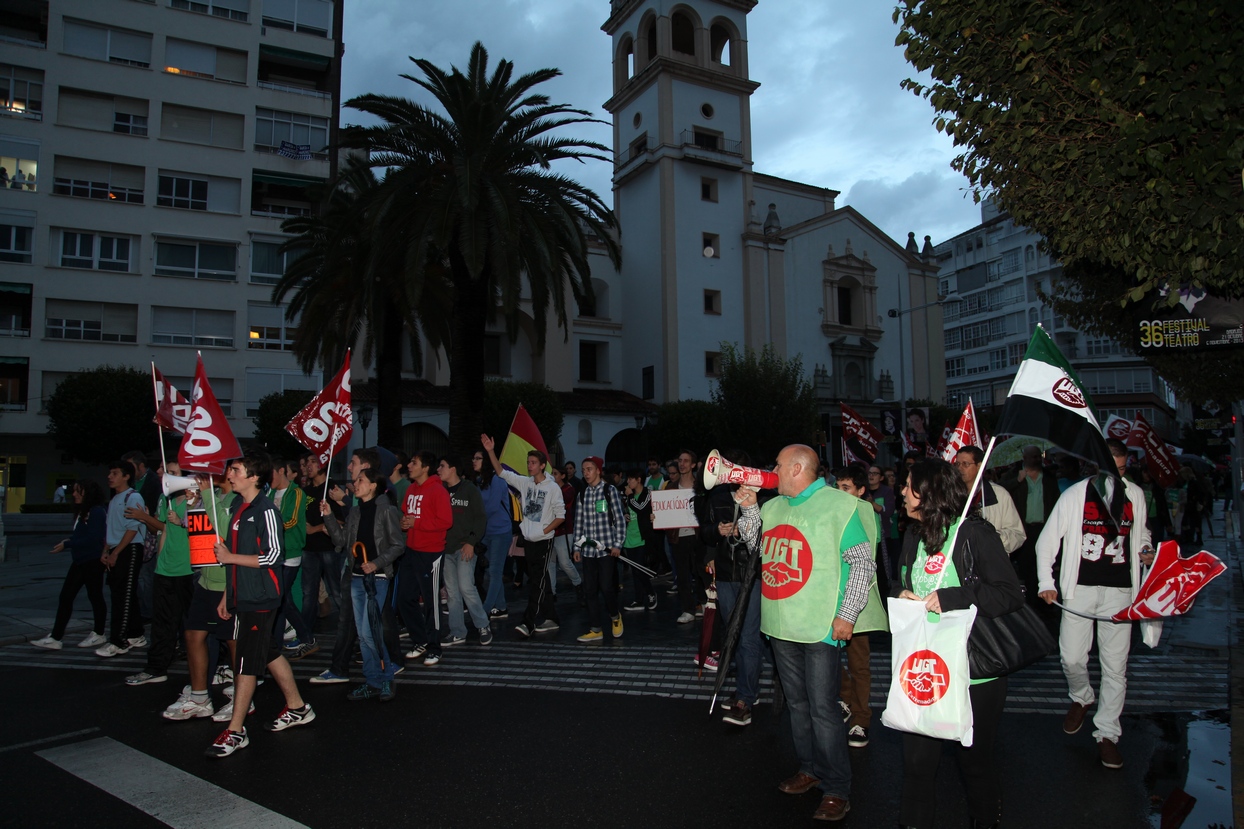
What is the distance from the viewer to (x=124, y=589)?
8.66m

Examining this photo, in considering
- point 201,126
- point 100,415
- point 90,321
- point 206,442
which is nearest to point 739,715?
point 206,442

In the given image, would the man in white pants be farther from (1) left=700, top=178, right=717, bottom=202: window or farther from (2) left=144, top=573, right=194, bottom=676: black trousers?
(1) left=700, top=178, right=717, bottom=202: window

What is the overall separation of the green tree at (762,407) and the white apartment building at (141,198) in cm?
1807

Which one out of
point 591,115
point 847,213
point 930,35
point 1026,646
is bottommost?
point 1026,646

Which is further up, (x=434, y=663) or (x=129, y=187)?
(x=129, y=187)

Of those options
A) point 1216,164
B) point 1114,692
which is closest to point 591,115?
point 1216,164

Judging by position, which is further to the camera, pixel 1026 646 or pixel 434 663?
pixel 434 663

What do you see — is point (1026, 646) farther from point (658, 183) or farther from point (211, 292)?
point (658, 183)

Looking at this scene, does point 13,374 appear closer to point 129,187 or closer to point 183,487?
point 129,187

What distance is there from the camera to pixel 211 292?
35.4 m

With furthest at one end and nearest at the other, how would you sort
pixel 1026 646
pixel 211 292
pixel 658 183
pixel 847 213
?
pixel 847 213, pixel 658 183, pixel 211 292, pixel 1026 646

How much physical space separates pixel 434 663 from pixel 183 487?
271 cm

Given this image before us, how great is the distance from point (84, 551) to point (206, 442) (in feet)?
11.7

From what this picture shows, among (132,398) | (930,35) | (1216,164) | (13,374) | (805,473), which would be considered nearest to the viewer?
(805,473)
